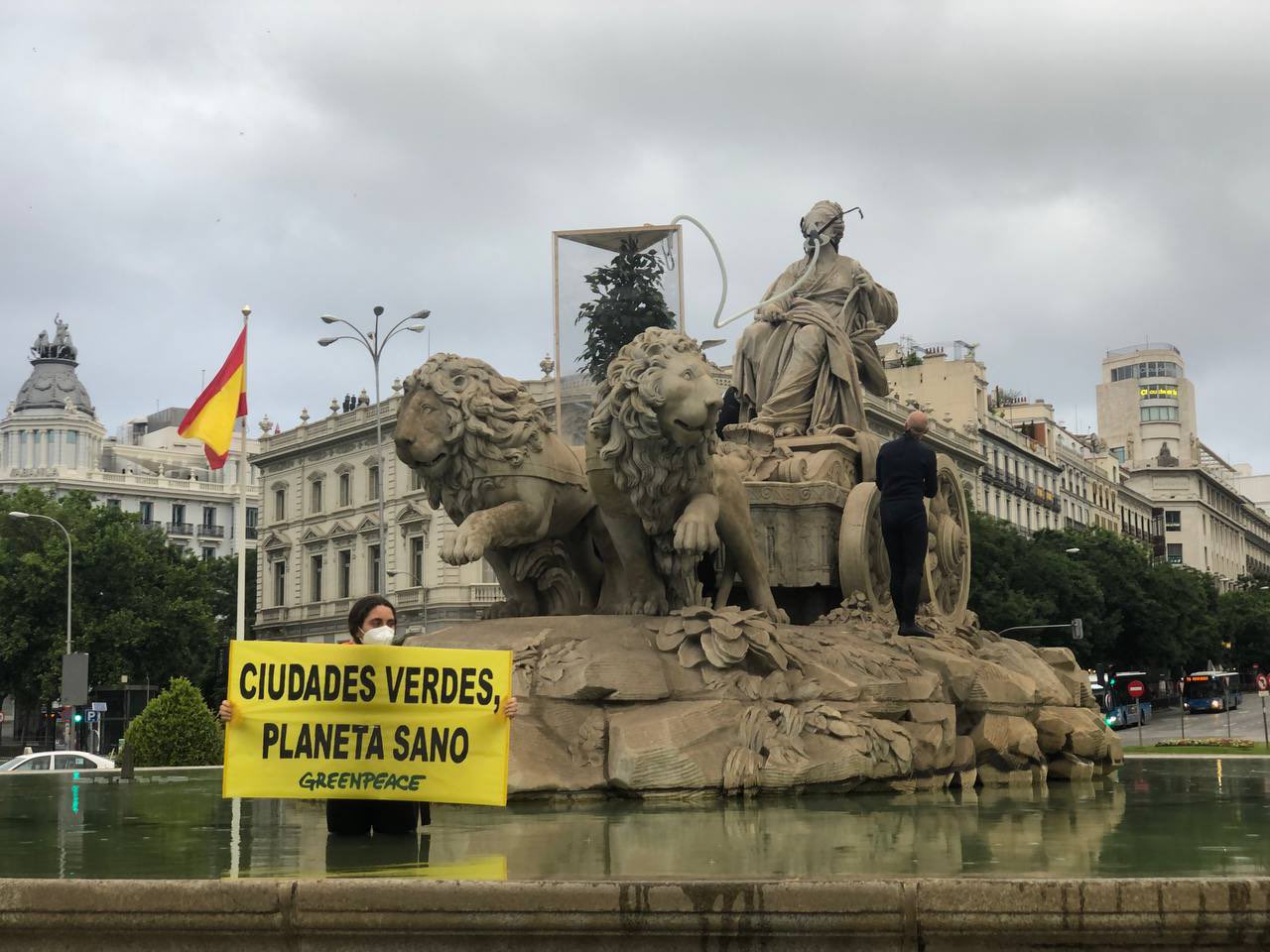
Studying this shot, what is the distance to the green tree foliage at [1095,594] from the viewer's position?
2291 inches

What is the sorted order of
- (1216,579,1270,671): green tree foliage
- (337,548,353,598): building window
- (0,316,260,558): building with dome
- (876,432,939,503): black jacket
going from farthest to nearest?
(0,316,260,558): building with dome
(1216,579,1270,671): green tree foliage
(337,548,353,598): building window
(876,432,939,503): black jacket

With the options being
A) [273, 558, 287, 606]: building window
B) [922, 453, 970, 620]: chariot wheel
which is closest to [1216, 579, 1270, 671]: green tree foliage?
[273, 558, 287, 606]: building window

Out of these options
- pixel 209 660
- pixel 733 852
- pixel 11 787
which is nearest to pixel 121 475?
pixel 209 660

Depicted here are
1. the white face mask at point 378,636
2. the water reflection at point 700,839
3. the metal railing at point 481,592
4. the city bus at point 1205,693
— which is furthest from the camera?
the city bus at point 1205,693

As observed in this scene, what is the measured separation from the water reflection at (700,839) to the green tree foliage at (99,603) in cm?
5290

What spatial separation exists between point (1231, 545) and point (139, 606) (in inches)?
4443

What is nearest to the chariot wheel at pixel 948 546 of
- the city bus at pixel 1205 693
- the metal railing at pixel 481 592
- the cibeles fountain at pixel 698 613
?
the cibeles fountain at pixel 698 613

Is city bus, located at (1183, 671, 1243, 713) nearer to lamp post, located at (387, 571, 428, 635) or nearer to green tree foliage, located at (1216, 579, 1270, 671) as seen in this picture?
green tree foliage, located at (1216, 579, 1270, 671)

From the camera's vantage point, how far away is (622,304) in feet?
44.2

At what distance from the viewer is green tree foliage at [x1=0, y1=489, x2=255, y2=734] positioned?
2356 inches

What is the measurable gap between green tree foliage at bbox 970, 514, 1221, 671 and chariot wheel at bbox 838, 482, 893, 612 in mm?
45224

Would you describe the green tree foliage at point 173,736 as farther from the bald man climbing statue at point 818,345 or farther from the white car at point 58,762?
the bald man climbing statue at point 818,345

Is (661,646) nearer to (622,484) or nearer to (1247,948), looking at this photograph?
(622,484)

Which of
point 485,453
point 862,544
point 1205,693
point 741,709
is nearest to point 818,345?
point 862,544
